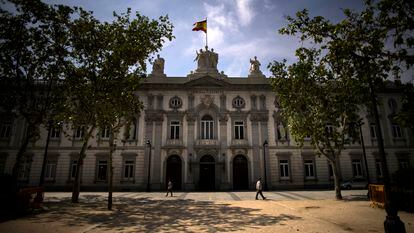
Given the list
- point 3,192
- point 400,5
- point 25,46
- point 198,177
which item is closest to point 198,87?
point 198,177

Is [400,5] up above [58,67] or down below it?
below

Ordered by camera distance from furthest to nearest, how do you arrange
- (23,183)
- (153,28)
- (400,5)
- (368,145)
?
(368,145), (23,183), (153,28), (400,5)

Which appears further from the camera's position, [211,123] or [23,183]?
[211,123]

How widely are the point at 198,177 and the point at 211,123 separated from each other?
6.59 meters

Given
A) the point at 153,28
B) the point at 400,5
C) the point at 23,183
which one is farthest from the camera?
the point at 23,183

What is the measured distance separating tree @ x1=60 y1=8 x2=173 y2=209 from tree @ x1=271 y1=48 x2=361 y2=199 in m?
9.54

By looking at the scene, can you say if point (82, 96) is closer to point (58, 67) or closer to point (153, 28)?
point (58, 67)

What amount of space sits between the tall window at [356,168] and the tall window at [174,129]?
21.1 meters

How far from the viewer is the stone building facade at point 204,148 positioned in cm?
2741

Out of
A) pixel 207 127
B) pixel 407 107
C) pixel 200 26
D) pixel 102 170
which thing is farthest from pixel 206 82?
pixel 407 107

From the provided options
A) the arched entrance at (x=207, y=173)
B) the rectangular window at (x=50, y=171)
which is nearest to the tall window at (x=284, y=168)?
the arched entrance at (x=207, y=173)

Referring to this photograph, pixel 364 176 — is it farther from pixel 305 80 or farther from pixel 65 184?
pixel 65 184

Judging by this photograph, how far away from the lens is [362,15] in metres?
8.52

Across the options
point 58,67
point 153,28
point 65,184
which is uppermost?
point 153,28
